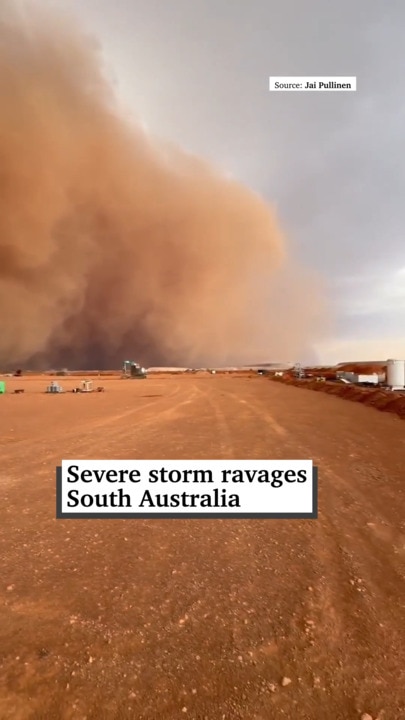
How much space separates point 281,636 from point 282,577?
2.42 ft

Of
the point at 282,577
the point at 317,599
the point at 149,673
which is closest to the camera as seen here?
the point at 149,673

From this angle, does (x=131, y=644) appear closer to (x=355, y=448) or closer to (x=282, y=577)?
(x=282, y=577)

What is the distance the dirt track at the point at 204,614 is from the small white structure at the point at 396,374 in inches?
1006

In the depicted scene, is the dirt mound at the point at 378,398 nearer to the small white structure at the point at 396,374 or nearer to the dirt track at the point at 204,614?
the small white structure at the point at 396,374

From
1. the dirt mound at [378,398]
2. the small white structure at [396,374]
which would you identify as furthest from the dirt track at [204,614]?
the small white structure at [396,374]

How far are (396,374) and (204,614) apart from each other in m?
29.5

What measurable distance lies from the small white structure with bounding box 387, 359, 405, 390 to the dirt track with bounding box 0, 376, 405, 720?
25.5 m

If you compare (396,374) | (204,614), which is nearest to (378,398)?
(396,374)

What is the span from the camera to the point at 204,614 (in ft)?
8.64

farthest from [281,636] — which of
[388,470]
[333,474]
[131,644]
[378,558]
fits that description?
[388,470]

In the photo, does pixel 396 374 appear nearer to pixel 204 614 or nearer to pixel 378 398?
pixel 378 398

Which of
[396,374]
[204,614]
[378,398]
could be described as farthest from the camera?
[396,374]

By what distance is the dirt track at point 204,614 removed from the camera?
6.47 ft

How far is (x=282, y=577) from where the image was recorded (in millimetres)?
3131
